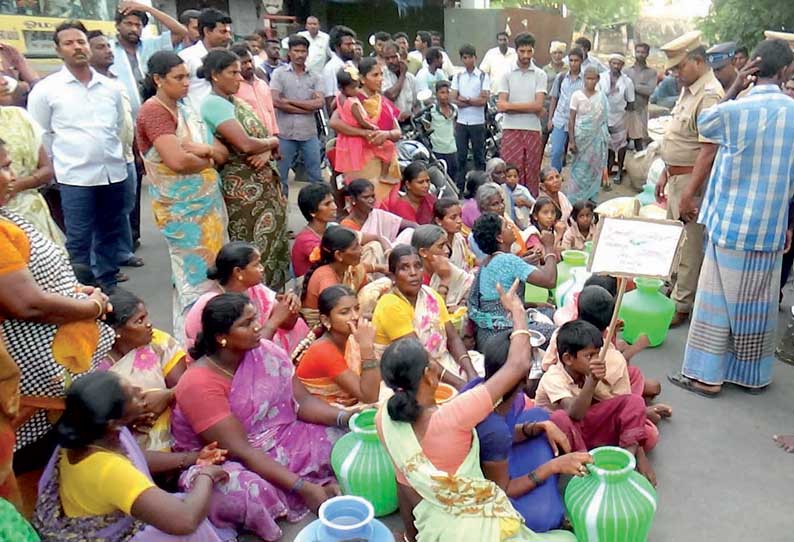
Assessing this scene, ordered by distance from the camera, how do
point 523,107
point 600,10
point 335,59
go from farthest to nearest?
1. point 600,10
2. point 335,59
3. point 523,107

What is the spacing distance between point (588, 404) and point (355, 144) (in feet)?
9.84

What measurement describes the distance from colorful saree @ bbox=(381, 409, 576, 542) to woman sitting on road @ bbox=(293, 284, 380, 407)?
0.83m

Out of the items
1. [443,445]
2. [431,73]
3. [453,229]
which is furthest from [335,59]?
[443,445]

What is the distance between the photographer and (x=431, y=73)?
862 cm

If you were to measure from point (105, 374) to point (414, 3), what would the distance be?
47.1ft

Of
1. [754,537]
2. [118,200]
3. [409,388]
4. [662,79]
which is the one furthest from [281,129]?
[662,79]

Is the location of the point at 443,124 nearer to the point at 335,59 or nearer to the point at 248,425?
the point at 335,59

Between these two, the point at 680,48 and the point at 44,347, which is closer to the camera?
the point at 44,347

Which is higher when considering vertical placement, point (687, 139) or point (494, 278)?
point (687, 139)

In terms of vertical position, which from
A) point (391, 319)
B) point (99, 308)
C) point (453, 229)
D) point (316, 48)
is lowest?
point (391, 319)

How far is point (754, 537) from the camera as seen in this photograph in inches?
103

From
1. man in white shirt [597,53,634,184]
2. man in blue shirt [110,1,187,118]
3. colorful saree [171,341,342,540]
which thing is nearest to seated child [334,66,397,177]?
man in blue shirt [110,1,187,118]

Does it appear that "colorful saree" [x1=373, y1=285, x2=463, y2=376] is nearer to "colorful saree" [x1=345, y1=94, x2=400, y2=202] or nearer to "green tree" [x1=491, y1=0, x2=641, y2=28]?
"colorful saree" [x1=345, y1=94, x2=400, y2=202]

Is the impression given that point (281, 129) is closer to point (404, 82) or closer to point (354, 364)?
point (404, 82)
